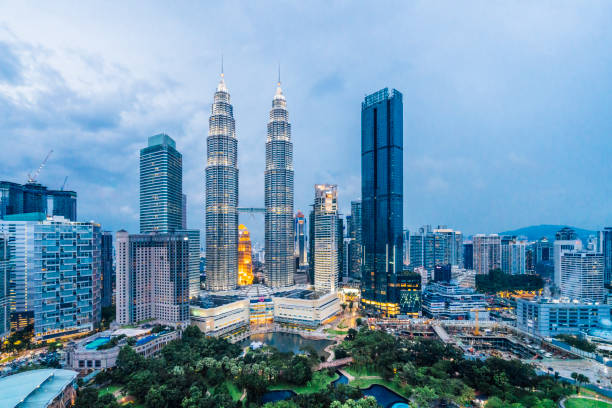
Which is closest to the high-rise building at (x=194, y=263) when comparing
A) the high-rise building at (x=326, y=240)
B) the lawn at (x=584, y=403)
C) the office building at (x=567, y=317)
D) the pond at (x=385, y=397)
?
→ the high-rise building at (x=326, y=240)

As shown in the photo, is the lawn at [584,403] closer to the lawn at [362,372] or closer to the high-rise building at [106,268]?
the lawn at [362,372]

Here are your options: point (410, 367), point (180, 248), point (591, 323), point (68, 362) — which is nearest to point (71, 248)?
point (180, 248)

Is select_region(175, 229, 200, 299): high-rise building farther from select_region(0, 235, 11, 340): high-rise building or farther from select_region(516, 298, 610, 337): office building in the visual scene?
select_region(516, 298, 610, 337): office building

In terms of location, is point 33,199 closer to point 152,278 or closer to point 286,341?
point 152,278

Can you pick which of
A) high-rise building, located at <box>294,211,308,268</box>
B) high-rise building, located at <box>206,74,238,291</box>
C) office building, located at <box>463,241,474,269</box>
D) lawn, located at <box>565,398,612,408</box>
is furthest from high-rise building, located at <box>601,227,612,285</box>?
high-rise building, located at <box>206,74,238,291</box>

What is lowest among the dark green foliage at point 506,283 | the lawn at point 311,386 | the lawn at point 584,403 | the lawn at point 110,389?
the dark green foliage at point 506,283

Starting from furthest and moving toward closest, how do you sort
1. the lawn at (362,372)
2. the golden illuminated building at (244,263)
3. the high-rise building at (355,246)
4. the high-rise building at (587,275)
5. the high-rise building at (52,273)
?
1. the high-rise building at (355,246)
2. the golden illuminated building at (244,263)
3. the high-rise building at (587,275)
4. the high-rise building at (52,273)
5. the lawn at (362,372)

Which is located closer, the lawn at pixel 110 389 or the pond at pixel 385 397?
the pond at pixel 385 397
